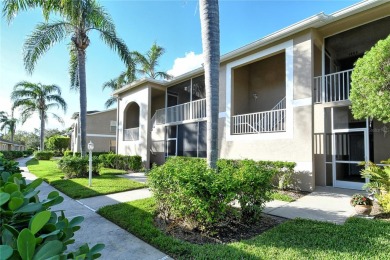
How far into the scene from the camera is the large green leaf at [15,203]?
146cm

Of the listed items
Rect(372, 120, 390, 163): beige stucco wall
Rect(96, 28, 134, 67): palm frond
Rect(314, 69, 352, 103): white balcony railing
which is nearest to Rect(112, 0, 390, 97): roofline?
Rect(314, 69, 352, 103): white balcony railing

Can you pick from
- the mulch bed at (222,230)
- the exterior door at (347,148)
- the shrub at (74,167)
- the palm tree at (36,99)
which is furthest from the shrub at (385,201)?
the palm tree at (36,99)

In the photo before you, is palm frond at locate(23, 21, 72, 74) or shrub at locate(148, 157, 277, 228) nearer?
shrub at locate(148, 157, 277, 228)

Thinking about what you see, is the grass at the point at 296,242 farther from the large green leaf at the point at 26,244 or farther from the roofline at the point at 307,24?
the roofline at the point at 307,24

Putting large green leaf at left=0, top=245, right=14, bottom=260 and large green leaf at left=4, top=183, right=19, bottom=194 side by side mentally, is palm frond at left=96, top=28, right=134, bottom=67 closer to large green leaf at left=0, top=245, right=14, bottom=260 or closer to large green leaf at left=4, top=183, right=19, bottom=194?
large green leaf at left=4, top=183, right=19, bottom=194

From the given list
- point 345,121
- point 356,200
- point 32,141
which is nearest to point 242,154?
point 345,121

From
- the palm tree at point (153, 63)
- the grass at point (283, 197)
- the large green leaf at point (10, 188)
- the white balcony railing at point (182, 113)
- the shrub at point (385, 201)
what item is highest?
the palm tree at point (153, 63)

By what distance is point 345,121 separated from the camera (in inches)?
390

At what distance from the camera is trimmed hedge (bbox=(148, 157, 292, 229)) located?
178 inches

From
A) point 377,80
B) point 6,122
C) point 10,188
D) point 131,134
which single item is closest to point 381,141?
point 377,80

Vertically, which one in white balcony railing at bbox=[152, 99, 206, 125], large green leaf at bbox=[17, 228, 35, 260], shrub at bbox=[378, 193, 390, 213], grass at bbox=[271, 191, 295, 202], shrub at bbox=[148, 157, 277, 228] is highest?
white balcony railing at bbox=[152, 99, 206, 125]

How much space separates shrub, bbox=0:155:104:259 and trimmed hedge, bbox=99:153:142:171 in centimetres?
1379

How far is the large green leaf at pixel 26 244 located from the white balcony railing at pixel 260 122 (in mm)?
10041

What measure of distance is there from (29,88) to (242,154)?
28.6m
